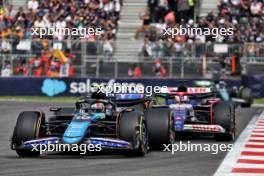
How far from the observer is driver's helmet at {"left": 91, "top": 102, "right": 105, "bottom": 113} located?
13477 millimetres

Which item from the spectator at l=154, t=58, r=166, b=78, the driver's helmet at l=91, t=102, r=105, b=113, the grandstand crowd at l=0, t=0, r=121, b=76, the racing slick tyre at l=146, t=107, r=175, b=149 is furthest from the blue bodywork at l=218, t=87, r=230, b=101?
the driver's helmet at l=91, t=102, r=105, b=113

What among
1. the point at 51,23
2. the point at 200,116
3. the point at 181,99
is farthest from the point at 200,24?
the point at 200,116

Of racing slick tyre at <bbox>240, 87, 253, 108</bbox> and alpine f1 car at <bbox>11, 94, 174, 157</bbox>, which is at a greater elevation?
alpine f1 car at <bbox>11, 94, 174, 157</bbox>

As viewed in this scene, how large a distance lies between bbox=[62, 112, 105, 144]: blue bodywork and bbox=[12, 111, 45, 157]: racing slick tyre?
541 millimetres

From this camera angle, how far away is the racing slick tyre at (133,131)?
12.3m

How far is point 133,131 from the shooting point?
12.3 m

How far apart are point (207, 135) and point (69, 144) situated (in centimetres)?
543

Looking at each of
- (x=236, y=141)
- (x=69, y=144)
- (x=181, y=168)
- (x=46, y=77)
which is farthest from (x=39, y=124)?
(x=46, y=77)

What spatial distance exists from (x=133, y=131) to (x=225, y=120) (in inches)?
150

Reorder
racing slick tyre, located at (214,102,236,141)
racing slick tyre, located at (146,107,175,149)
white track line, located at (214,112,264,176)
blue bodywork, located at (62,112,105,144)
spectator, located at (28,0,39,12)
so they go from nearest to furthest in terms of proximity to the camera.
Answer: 1. white track line, located at (214,112,264,176)
2. blue bodywork, located at (62,112,105,144)
3. racing slick tyre, located at (146,107,175,149)
4. racing slick tyre, located at (214,102,236,141)
5. spectator, located at (28,0,39,12)

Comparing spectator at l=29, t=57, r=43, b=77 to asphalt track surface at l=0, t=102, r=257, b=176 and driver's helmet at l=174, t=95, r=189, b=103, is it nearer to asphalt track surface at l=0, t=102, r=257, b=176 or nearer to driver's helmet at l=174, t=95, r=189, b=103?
driver's helmet at l=174, t=95, r=189, b=103

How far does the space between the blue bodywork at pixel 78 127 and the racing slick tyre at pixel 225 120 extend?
326 centimetres

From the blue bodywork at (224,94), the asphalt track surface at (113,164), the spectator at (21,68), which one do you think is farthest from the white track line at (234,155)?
the spectator at (21,68)

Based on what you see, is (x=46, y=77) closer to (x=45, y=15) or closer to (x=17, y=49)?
(x=17, y=49)
